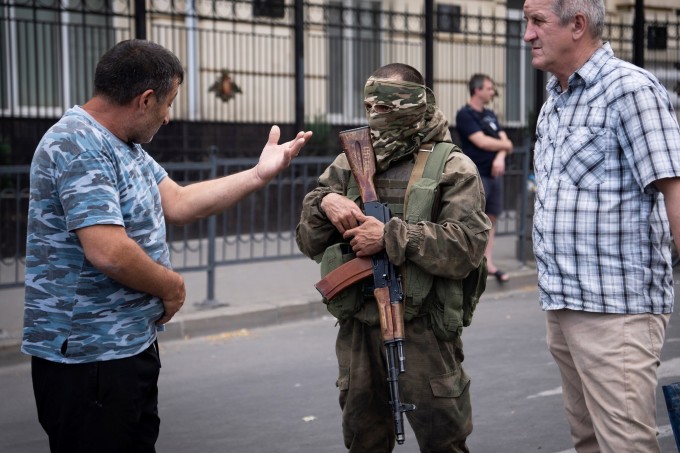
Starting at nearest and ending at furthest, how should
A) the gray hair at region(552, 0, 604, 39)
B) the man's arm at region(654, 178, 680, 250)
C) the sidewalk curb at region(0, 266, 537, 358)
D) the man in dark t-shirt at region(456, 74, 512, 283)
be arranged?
the man's arm at region(654, 178, 680, 250)
the gray hair at region(552, 0, 604, 39)
the sidewalk curb at region(0, 266, 537, 358)
the man in dark t-shirt at region(456, 74, 512, 283)

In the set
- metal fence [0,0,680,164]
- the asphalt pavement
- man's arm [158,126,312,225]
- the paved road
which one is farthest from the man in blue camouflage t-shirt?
metal fence [0,0,680,164]

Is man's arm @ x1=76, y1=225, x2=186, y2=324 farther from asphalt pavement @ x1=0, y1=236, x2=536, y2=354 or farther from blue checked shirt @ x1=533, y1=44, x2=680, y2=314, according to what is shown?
asphalt pavement @ x1=0, y1=236, x2=536, y2=354

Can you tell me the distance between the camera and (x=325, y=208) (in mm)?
3986

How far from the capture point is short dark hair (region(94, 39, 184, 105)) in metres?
3.34

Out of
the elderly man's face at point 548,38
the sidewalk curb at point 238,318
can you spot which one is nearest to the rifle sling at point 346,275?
the elderly man's face at point 548,38

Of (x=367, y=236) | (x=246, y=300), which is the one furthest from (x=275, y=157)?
(x=246, y=300)

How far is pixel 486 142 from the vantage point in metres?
10.6

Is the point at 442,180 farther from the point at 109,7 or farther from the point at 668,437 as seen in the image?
the point at 109,7

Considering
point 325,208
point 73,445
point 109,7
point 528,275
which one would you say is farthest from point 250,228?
point 73,445

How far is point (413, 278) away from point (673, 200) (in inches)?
37.2

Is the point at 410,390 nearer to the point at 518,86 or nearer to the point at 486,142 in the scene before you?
the point at 486,142

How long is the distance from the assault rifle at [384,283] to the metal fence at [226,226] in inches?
198

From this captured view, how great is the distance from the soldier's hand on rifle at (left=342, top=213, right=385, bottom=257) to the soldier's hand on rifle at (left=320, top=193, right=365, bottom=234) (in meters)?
0.02

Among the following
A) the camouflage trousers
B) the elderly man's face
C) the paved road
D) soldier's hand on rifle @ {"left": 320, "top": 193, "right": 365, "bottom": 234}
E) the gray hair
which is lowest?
the paved road
